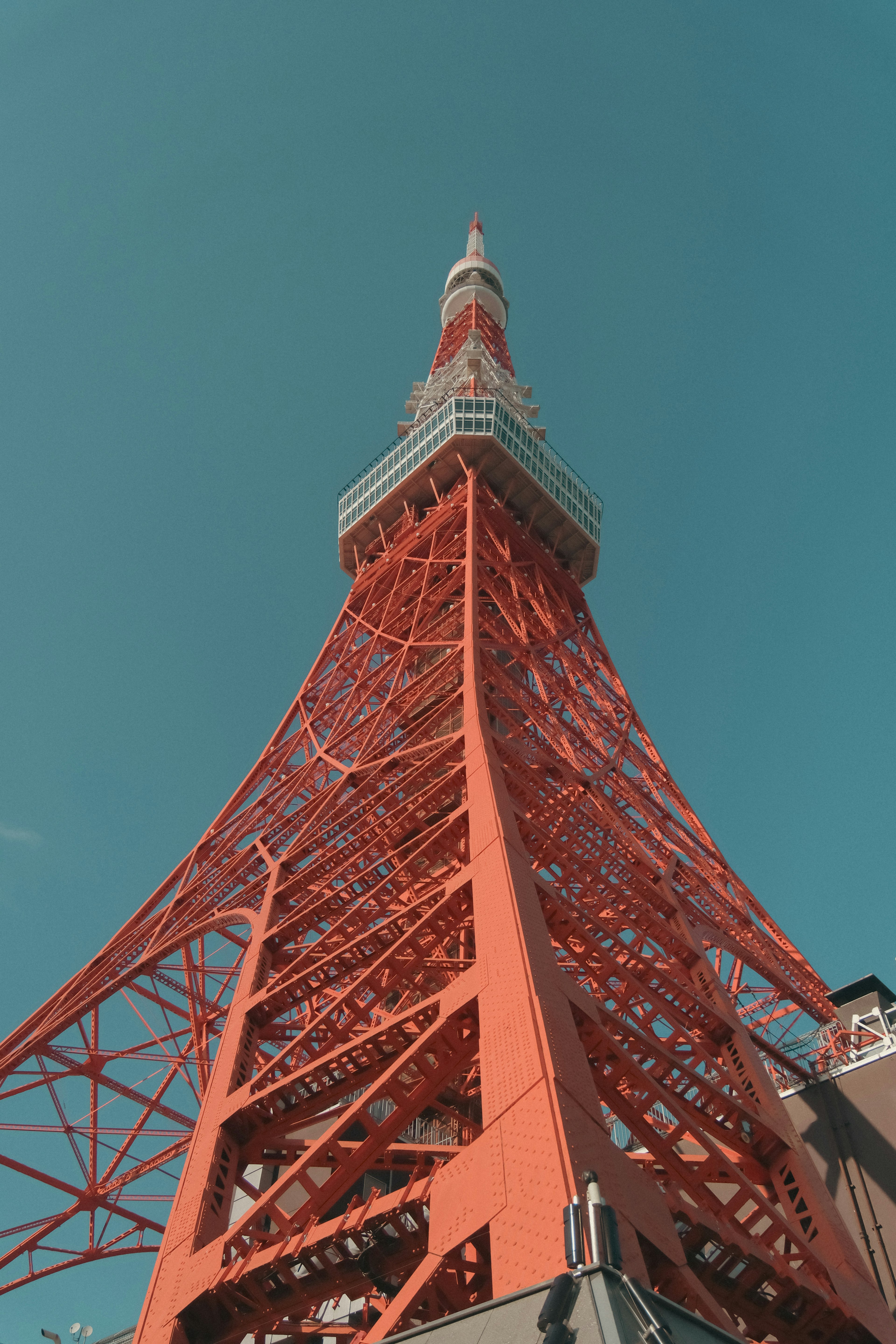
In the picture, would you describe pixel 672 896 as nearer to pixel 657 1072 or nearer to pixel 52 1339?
pixel 657 1072

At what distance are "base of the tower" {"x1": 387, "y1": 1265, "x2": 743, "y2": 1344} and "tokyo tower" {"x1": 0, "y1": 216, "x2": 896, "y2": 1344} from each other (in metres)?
0.25

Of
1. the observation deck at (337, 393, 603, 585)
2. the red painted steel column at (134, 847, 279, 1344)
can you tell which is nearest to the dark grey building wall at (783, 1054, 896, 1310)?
the red painted steel column at (134, 847, 279, 1344)

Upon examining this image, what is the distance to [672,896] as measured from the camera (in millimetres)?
14797

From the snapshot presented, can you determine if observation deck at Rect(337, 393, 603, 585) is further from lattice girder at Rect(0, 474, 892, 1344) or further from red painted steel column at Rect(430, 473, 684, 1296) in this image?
red painted steel column at Rect(430, 473, 684, 1296)

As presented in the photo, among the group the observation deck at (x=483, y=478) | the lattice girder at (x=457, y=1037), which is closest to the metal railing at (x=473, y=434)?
the observation deck at (x=483, y=478)

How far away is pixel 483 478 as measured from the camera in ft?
97.8

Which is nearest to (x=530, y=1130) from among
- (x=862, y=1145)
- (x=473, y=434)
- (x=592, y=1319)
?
(x=592, y=1319)

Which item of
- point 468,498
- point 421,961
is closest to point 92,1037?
point 421,961

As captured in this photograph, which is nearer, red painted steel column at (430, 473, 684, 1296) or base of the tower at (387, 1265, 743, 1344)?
base of the tower at (387, 1265, 743, 1344)

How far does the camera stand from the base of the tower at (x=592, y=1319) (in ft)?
12.4

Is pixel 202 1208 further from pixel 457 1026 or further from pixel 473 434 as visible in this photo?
pixel 473 434

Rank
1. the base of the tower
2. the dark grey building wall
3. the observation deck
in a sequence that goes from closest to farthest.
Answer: the base of the tower, the dark grey building wall, the observation deck

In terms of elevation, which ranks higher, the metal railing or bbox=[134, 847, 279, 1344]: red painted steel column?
the metal railing

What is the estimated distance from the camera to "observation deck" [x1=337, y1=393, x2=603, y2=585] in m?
29.7
